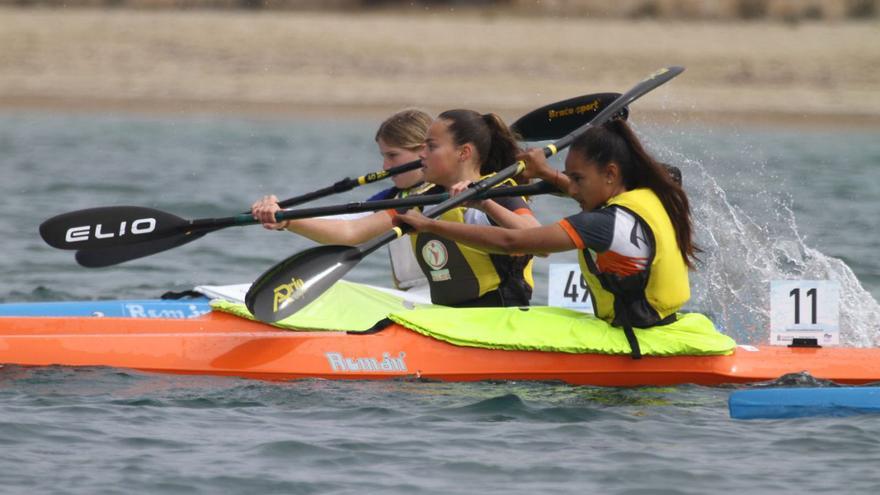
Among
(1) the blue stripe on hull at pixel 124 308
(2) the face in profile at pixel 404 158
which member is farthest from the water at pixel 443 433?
(1) the blue stripe on hull at pixel 124 308

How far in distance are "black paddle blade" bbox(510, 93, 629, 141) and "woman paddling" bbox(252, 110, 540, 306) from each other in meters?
0.91

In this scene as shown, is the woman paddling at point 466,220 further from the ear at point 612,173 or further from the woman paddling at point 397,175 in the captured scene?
the ear at point 612,173

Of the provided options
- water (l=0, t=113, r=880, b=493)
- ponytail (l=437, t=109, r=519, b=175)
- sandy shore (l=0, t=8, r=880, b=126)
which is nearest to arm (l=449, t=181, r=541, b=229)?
ponytail (l=437, t=109, r=519, b=175)

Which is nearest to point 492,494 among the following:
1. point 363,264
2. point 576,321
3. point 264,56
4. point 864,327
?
point 576,321

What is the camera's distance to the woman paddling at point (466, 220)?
24.2ft

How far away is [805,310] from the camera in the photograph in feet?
24.0

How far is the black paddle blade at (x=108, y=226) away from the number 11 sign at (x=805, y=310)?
9.73ft

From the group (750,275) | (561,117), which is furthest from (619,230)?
(750,275)

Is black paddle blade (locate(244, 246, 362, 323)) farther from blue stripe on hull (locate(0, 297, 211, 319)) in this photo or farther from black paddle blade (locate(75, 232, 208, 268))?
blue stripe on hull (locate(0, 297, 211, 319))

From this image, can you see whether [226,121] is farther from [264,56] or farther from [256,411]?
[256,411]

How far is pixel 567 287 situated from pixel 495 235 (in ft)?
5.28

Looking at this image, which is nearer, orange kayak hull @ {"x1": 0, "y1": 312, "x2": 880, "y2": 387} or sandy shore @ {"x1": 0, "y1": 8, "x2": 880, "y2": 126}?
orange kayak hull @ {"x1": 0, "y1": 312, "x2": 880, "y2": 387}

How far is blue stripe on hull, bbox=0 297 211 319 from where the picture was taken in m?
8.72

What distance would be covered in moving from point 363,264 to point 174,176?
23.6ft
